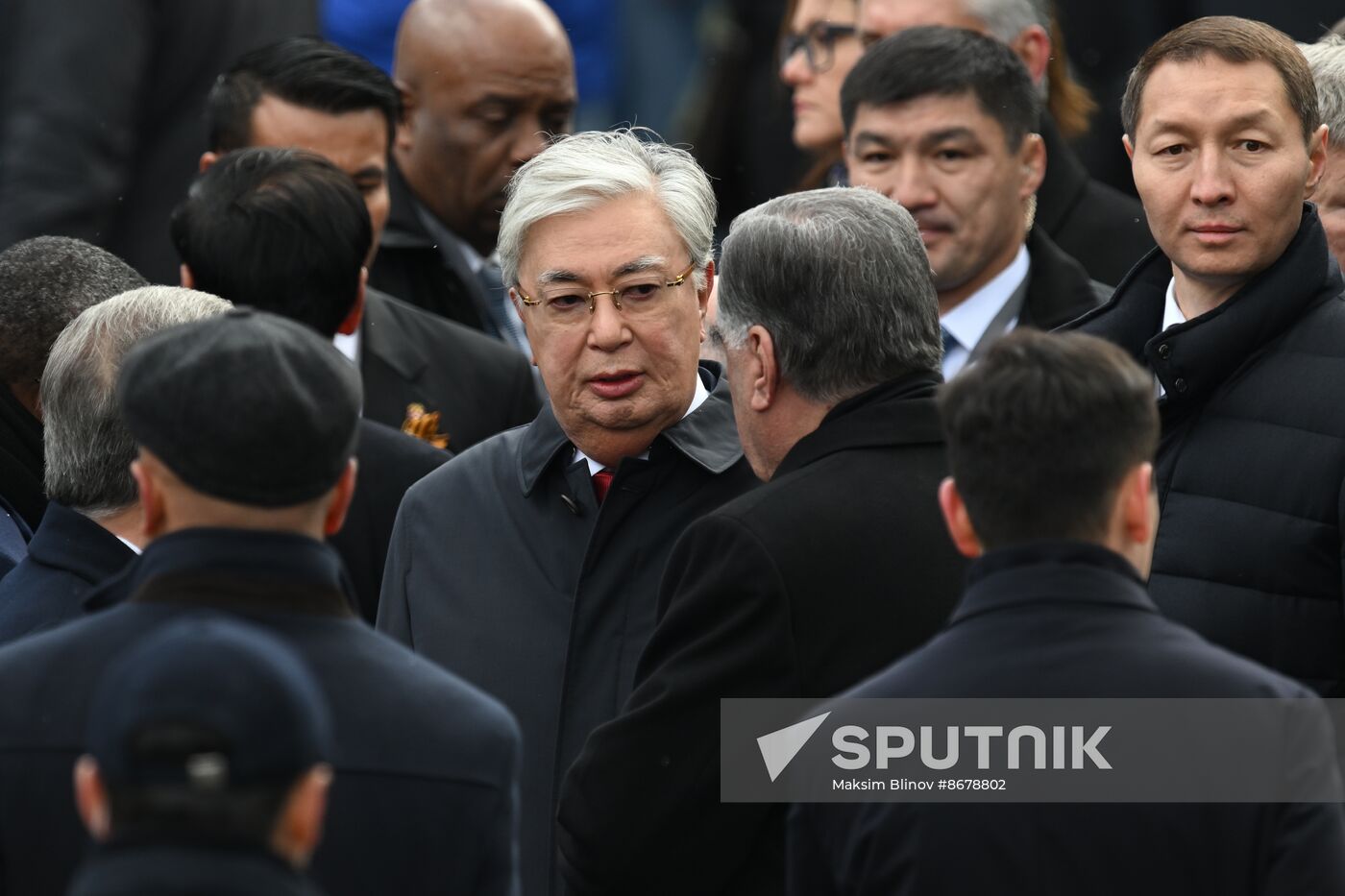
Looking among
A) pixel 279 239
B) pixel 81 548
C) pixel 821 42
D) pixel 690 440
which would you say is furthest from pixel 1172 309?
pixel 821 42

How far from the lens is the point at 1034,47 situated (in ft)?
20.7

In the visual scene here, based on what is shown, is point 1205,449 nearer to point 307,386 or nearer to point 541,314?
point 541,314

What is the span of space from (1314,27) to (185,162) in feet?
11.7

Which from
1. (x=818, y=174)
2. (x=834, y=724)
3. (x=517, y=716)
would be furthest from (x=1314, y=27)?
(x=834, y=724)

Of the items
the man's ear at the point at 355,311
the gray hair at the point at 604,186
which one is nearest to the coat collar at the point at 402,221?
the man's ear at the point at 355,311

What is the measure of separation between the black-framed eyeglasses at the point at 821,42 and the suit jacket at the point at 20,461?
10.6 feet

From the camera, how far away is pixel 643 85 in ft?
26.6

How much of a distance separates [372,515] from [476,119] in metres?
2.55

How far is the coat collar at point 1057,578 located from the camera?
104 inches

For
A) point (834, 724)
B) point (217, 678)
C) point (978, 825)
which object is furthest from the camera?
point (834, 724)

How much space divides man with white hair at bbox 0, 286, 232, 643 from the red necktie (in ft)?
2.93

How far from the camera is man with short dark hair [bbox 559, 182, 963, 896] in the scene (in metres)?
3.25

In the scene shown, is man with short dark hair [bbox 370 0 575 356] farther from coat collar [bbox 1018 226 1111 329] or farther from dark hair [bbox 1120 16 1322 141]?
dark hair [bbox 1120 16 1322 141]

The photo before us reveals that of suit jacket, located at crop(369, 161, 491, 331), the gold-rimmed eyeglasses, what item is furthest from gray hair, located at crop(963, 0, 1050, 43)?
the gold-rimmed eyeglasses
